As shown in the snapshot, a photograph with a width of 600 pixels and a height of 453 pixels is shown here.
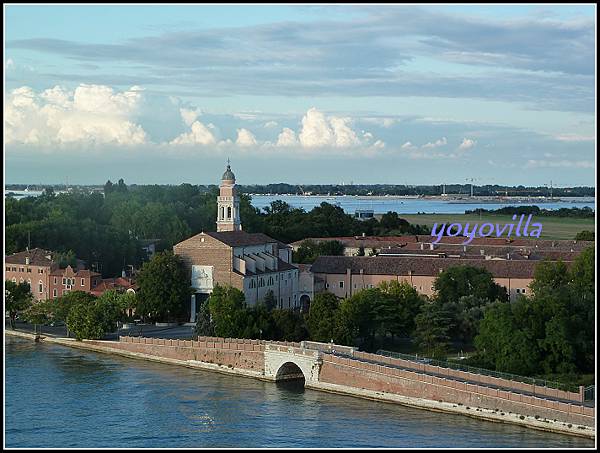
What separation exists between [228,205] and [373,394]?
20.8 m

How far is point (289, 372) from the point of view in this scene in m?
32.3

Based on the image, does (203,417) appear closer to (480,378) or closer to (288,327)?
(480,378)

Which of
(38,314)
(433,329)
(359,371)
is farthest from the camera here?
(38,314)

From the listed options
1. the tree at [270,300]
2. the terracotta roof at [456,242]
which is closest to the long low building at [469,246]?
the terracotta roof at [456,242]

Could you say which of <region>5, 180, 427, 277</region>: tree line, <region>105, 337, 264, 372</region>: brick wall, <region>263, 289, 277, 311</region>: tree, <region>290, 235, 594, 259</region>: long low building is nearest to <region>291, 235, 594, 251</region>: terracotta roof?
<region>290, 235, 594, 259</region>: long low building

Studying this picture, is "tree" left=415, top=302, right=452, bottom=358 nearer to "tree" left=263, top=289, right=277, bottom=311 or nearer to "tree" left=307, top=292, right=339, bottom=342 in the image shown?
"tree" left=307, top=292, right=339, bottom=342

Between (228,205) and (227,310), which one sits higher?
(228,205)

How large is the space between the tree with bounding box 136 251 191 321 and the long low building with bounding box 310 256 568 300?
7130 millimetres

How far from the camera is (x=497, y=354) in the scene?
29938 mm

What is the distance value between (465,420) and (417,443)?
297cm

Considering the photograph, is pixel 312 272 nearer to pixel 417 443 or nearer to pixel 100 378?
pixel 100 378

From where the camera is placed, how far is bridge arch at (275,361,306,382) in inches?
1260

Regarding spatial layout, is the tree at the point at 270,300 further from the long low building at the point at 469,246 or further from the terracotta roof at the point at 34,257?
the long low building at the point at 469,246

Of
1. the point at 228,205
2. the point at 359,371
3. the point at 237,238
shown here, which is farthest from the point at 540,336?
the point at 228,205
